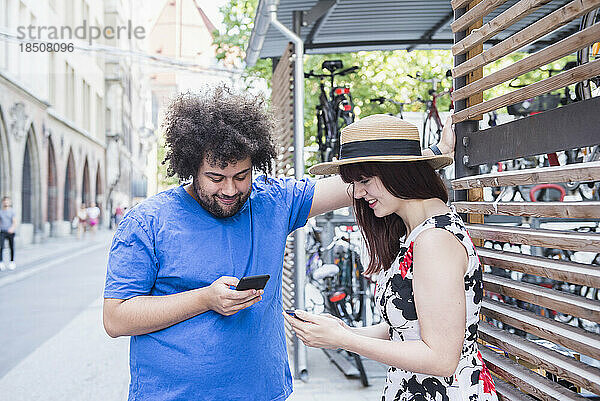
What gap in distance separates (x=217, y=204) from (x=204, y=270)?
0.25 meters

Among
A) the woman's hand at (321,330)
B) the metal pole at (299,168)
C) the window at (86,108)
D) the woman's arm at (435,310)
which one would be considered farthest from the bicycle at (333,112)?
the window at (86,108)

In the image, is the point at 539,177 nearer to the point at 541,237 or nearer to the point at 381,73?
the point at 541,237

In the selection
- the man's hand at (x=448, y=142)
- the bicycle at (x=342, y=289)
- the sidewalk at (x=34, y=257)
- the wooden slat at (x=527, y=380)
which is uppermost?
the man's hand at (x=448, y=142)

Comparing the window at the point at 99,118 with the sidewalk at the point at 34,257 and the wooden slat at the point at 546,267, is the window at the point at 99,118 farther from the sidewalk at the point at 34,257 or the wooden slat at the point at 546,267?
the wooden slat at the point at 546,267

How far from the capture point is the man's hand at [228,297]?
7.15 ft

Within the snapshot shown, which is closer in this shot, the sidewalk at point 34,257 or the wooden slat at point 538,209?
the wooden slat at point 538,209

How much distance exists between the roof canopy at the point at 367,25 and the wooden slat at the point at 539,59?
131 inches

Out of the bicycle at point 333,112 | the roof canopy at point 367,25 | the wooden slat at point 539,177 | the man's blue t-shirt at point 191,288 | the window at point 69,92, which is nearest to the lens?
the wooden slat at point 539,177

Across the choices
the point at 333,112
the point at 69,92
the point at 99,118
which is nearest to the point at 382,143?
the point at 333,112

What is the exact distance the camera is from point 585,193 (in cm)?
601

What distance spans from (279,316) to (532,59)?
4.50 ft

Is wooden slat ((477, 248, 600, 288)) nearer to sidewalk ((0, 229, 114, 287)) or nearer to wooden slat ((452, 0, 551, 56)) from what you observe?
wooden slat ((452, 0, 551, 56))

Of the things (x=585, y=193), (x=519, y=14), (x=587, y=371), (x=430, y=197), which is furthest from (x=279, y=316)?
(x=585, y=193)

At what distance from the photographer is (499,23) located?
2.18 meters
